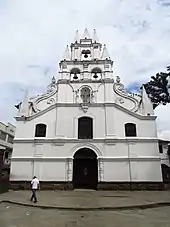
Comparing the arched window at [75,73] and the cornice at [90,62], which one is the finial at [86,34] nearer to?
the cornice at [90,62]

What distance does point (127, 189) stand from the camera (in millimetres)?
19281

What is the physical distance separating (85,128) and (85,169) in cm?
388

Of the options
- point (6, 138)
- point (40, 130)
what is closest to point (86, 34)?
point (40, 130)

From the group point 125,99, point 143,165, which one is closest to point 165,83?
point 125,99

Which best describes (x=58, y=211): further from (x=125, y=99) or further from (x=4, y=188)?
(x=125, y=99)

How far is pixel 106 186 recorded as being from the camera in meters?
19.4

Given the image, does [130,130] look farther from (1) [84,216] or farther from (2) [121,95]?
(1) [84,216]

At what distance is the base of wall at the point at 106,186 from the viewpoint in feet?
63.3

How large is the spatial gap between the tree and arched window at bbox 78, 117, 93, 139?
24.0ft

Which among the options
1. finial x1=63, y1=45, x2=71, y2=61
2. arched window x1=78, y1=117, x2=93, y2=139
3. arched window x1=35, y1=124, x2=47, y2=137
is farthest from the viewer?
finial x1=63, y1=45, x2=71, y2=61

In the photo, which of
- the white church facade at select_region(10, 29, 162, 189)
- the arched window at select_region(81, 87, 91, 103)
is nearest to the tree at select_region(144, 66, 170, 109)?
the white church facade at select_region(10, 29, 162, 189)

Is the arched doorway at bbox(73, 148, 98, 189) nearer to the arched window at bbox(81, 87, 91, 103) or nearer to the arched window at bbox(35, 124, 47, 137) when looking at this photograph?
the arched window at bbox(35, 124, 47, 137)

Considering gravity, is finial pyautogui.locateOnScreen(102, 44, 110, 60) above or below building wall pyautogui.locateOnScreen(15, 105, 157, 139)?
above

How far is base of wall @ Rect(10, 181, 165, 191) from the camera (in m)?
19.3
